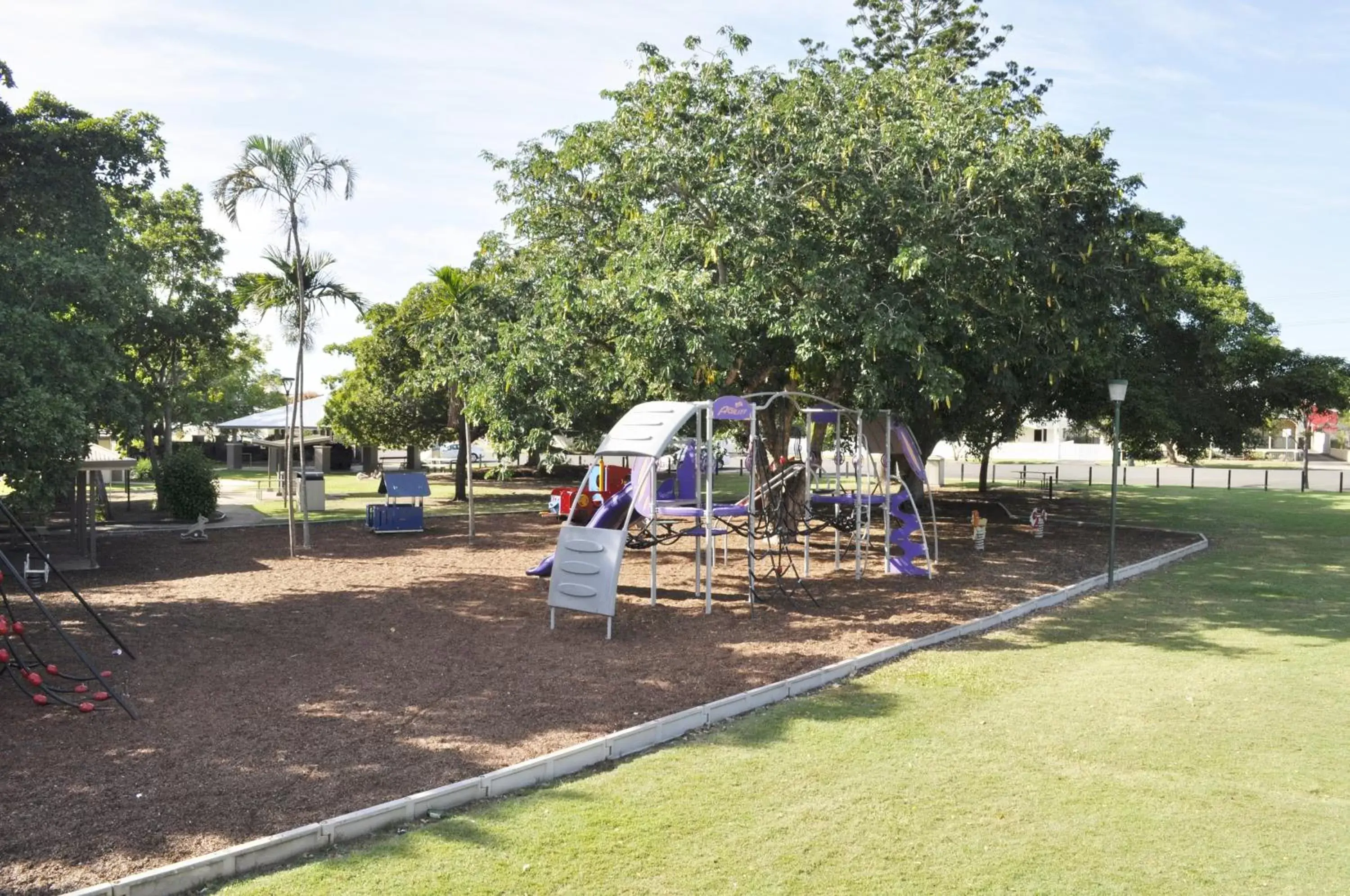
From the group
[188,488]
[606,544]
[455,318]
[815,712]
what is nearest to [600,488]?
[455,318]

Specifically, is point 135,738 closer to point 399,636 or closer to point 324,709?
point 324,709

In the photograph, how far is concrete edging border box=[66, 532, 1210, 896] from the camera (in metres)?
4.59

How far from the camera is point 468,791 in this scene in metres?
5.71

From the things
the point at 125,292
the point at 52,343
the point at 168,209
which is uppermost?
the point at 168,209

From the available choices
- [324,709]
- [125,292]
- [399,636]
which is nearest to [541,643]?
[399,636]

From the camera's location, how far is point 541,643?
9773 millimetres

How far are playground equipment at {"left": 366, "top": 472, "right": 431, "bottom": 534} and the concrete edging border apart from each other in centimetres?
1226

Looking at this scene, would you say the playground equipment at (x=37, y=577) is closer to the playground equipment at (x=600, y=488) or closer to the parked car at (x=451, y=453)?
the playground equipment at (x=600, y=488)

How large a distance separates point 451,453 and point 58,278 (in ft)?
152

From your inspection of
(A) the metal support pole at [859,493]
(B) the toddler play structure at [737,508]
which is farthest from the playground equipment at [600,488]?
(A) the metal support pole at [859,493]

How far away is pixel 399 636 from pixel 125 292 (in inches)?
298

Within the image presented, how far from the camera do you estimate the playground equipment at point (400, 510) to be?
19344 millimetres

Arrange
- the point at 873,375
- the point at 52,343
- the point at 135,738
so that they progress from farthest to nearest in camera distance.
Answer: the point at 873,375
the point at 52,343
the point at 135,738

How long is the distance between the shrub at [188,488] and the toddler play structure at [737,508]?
27.0ft
